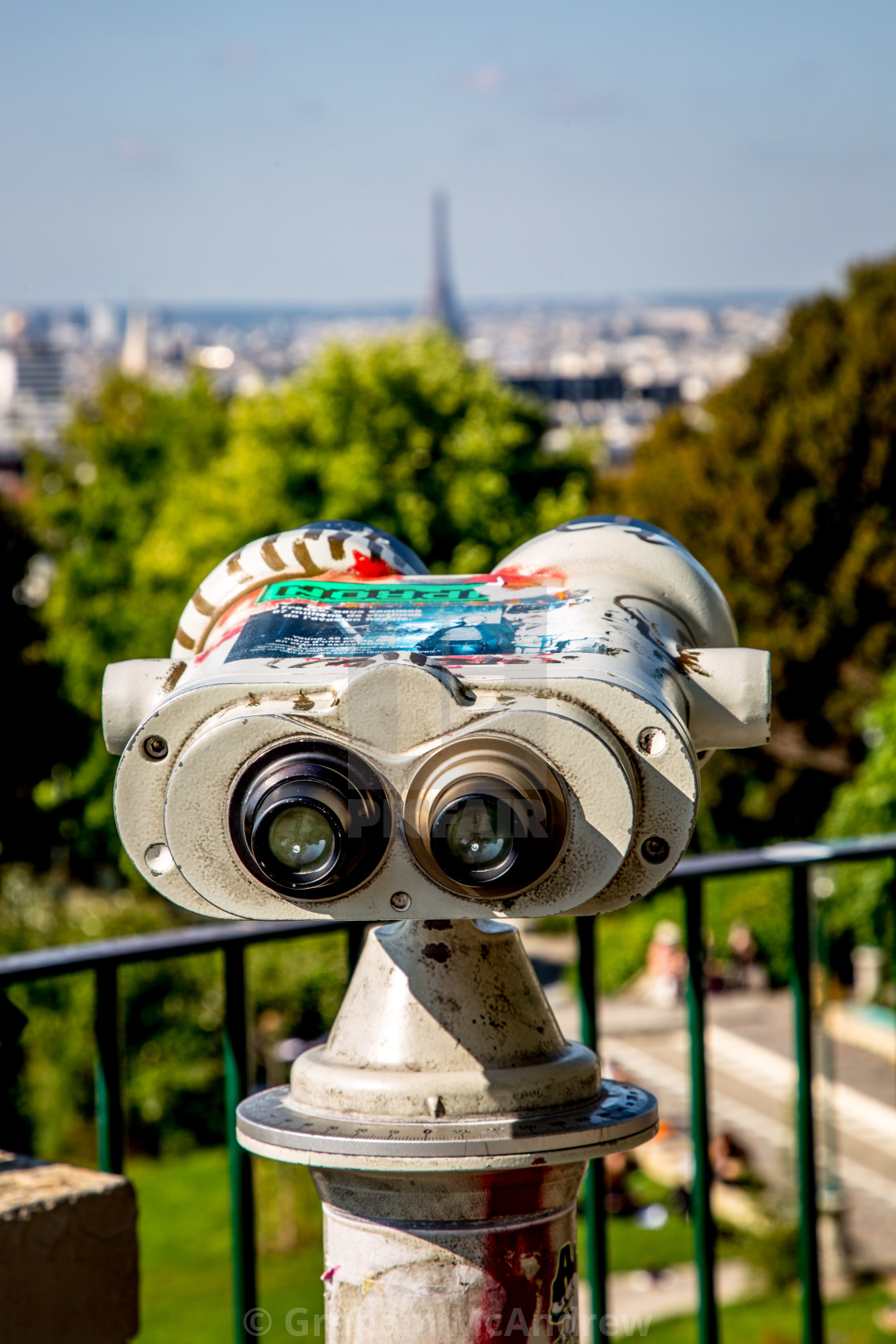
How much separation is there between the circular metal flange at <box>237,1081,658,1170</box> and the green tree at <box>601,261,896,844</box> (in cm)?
2050

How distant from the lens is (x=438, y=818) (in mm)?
1488

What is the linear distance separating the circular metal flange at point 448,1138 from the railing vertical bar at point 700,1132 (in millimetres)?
806

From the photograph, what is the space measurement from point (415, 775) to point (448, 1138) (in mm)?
388

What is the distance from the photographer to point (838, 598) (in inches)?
889

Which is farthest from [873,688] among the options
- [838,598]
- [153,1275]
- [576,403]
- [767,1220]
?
[576,403]

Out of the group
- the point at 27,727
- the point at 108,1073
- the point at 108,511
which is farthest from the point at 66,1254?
the point at 108,511

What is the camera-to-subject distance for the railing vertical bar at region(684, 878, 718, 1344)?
255 cm

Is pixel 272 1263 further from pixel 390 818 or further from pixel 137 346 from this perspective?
pixel 137 346

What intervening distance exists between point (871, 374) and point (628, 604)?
22.6 m

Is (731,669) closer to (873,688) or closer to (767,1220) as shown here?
(767,1220)

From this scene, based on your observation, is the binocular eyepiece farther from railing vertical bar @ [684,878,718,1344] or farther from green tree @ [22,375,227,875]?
green tree @ [22,375,227,875]

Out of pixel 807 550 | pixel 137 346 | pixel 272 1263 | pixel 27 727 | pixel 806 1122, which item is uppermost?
pixel 137 346

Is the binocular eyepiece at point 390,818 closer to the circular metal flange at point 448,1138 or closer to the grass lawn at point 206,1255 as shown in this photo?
the circular metal flange at point 448,1138

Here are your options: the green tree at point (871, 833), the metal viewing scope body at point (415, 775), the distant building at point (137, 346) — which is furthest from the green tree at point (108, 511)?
the distant building at point (137, 346)
